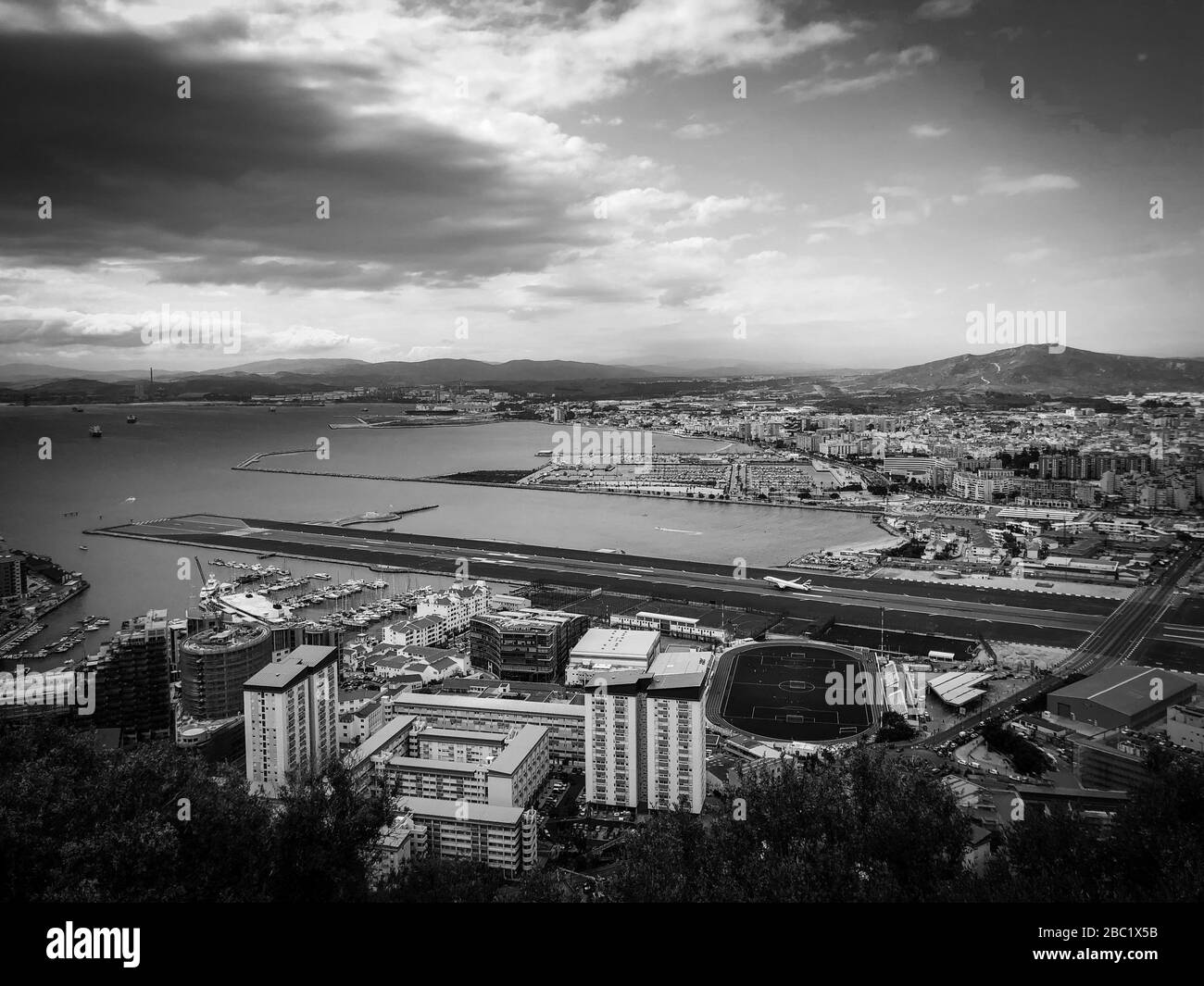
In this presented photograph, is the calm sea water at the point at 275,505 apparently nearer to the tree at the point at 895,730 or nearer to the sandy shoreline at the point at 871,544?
the sandy shoreline at the point at 871,544

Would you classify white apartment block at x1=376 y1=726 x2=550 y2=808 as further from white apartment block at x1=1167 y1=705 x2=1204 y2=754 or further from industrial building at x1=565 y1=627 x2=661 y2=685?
white apartment block at x1=1167 y1=705 x2=1204 y2=754

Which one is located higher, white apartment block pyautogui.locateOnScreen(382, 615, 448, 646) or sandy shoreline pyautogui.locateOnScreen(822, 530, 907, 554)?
sandy shoreline pyautogui.locateOnScreen(822, 530, 907, 554)

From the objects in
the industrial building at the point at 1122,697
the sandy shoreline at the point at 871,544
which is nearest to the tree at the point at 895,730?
the industrial building at the point at 1122,697

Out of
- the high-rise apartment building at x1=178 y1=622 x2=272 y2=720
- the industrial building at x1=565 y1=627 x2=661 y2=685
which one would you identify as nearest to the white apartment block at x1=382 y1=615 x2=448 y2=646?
the industrial building at x1=565 y1=627 x2=661 y2=685

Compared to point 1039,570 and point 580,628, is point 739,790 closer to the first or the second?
point 580,628
